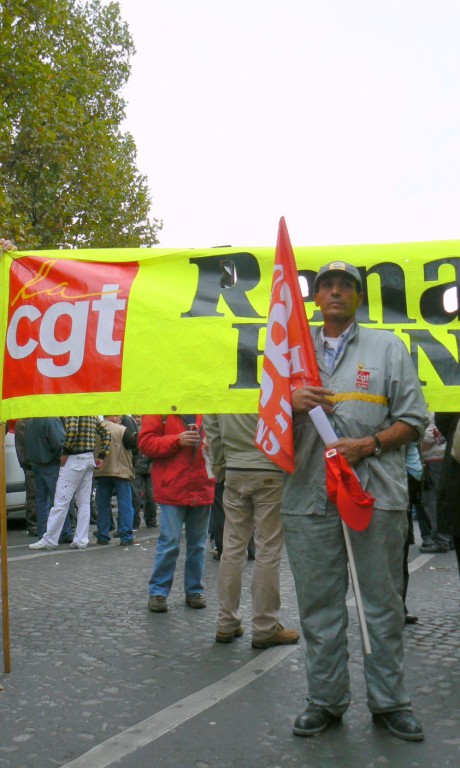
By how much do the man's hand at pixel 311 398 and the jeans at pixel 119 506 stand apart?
7.03 metres

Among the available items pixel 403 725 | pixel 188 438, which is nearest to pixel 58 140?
pixel 188 438

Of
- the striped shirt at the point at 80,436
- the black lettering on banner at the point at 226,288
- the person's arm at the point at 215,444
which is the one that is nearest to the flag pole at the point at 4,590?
the black lettering on banner at the point at 226,288

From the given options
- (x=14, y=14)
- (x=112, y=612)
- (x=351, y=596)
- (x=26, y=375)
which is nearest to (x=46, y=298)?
(x=26, y=375)

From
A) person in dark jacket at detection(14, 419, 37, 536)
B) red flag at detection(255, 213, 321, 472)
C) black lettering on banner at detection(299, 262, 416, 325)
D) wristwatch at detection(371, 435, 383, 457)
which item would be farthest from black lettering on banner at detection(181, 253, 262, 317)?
person in dark jacket at detection(14, 419, 37, 536)

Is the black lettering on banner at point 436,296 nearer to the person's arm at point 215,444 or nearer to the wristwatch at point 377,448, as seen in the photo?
the wristwatch at point 377,448

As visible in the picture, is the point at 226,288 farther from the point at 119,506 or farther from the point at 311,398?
the point at 119,506

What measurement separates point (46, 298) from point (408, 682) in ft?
9.43

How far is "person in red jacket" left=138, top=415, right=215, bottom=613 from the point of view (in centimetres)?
643

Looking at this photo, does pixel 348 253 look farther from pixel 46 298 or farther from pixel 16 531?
pixel 16 531

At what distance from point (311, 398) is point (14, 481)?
993 centimetres

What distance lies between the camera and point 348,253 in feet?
16.0

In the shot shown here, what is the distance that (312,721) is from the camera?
3705 mm

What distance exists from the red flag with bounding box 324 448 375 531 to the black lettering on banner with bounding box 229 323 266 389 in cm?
119

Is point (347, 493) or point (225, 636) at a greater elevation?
point (347, 493)
